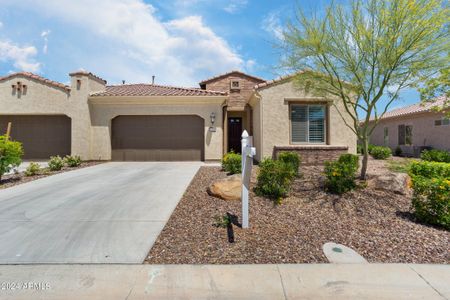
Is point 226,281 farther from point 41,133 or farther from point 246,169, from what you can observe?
point 41,133

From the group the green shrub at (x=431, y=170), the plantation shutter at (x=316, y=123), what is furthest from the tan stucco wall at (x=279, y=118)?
the green shrub at (x=431, y=170)

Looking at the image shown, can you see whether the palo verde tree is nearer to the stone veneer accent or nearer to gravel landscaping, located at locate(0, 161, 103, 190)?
the stone veneer accent

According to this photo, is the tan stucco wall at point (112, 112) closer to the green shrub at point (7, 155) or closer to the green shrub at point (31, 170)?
the green shrub at point (31, 170)

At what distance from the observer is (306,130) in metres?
12.0

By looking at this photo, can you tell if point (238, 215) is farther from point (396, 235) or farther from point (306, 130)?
point (306, 130)

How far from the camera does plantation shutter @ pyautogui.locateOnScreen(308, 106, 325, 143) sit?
12.0 m

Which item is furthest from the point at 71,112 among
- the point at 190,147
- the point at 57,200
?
the point at 57,200

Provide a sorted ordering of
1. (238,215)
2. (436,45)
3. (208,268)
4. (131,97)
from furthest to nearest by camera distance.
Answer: (131,97)
(436,45)
(238,215)
(208,268)

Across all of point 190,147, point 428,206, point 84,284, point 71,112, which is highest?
point 71,112

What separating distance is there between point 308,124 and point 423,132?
10.9 m

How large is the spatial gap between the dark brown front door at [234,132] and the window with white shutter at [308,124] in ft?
15.2

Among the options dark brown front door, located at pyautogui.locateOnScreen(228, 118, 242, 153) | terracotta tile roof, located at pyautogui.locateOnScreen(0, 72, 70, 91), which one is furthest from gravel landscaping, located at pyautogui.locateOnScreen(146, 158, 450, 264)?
terracotta tile roof, located at pyautogui.locateOnScreen(0, 72, 70, 91)

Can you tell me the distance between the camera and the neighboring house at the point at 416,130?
16.0 m

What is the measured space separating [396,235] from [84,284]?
16.1 ft
